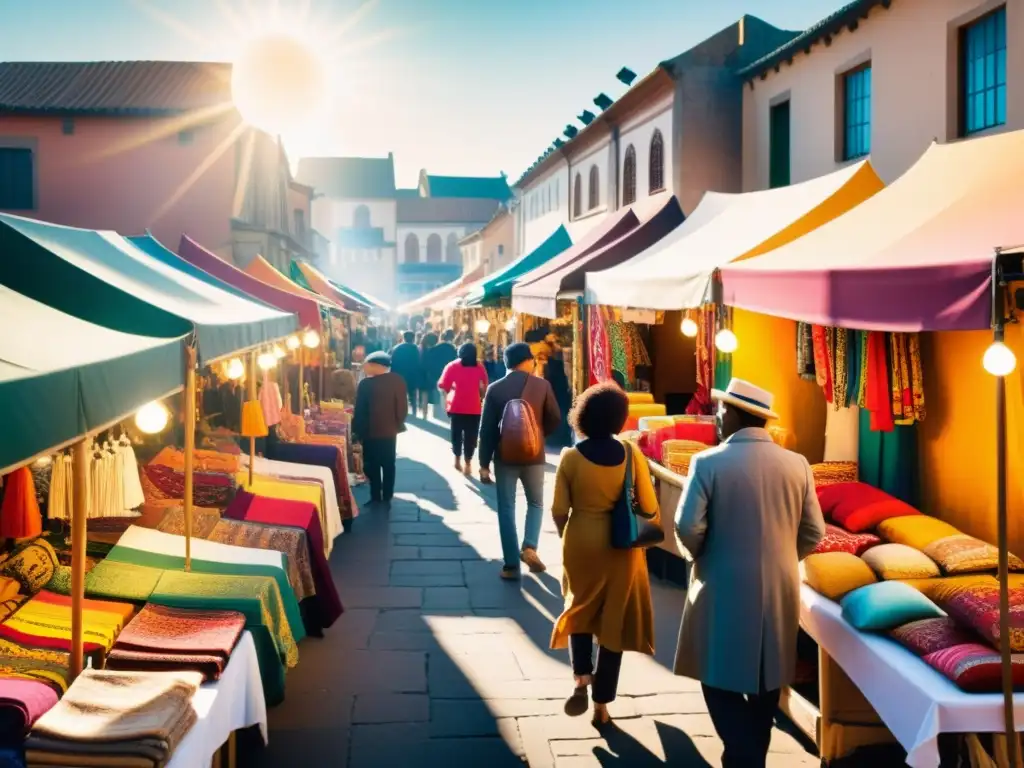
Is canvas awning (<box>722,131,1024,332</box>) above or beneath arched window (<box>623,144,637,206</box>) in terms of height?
beneath

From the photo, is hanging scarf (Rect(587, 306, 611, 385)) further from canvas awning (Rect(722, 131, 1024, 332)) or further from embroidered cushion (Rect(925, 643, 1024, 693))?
embroidered cushion (Rect(925, 643, 1024, 693))

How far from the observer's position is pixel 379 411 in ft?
33.5

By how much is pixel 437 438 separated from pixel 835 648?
12396 mm

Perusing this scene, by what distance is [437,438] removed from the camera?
1647 centimetres

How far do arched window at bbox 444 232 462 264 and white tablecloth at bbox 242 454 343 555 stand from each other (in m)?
67.9

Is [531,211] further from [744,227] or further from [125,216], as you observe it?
[744,227]

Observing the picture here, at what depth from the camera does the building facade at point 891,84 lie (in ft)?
29.5

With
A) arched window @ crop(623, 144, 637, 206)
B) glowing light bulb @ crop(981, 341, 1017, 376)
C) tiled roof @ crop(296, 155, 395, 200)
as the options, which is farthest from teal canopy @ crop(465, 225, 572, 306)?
tiled roof @ crop(296, 155, 395, 200)

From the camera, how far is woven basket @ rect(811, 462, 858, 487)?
6293mm

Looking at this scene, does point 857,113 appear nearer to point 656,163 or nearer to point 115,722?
point 656,163

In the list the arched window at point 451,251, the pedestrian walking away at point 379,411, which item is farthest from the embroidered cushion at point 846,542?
the arched window at point 451,251

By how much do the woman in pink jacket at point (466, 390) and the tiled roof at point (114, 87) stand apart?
1442 cm

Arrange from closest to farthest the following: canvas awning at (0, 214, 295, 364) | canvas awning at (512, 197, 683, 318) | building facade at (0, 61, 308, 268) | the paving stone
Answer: canvas awning at (0, 214, 295, 364), the paving stone, canvas awning at (512, 197, 683, 318), building facade at (0, 61, 308, 268)

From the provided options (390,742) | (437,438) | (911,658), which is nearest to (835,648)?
(911,658)
